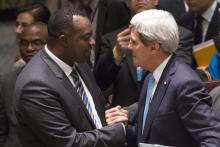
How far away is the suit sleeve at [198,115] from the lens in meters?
2.71

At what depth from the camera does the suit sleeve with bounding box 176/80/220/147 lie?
107 inches

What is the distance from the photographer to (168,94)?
112 inches

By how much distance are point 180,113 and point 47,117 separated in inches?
24.5

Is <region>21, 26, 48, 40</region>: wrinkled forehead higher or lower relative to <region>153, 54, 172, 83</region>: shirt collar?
lower

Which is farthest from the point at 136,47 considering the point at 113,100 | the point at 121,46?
the point at 113,100

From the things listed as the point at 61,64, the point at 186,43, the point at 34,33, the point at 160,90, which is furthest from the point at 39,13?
the point at 160,90

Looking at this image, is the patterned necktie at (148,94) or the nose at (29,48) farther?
the nose at (29,48)

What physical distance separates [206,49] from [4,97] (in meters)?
1.49

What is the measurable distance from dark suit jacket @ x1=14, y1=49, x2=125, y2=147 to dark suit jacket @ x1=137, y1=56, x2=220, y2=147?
0.63 ft

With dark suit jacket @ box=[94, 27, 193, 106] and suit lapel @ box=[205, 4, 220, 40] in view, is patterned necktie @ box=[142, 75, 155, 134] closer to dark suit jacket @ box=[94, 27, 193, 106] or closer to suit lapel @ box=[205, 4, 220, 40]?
dark suit jacket @ box=[94, 27, 193, 106]

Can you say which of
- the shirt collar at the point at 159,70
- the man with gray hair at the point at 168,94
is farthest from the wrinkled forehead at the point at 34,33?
the shirt collar at the point at 159,70

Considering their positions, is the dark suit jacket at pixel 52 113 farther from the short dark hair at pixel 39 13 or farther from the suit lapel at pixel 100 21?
the suit lapel at pixel 100 21

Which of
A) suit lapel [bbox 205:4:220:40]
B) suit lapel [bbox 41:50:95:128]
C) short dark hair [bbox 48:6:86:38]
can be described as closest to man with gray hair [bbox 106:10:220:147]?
suit lapel [bbox 41:50:95:128]

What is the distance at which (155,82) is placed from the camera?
3.01 metres
